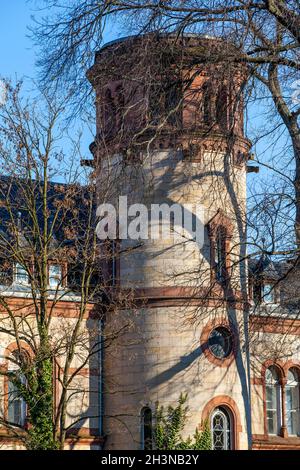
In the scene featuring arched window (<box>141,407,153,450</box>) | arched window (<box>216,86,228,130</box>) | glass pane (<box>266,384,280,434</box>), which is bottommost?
arched window (<box>141,407,153,450</box>)

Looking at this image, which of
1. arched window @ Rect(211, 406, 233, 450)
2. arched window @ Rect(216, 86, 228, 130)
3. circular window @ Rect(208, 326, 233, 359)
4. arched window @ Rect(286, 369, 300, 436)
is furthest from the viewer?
arched window @ Rect(286, 369, 300, 436)

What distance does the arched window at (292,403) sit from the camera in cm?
3388

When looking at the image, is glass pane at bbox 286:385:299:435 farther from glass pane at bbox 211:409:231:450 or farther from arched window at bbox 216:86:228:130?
arched window at bbox 216:86:228:130

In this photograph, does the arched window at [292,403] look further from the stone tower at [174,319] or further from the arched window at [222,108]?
the arched window at [222,108]

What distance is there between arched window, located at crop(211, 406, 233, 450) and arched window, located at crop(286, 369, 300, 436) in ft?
14.5

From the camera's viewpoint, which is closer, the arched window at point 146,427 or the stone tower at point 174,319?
the stone tower at point 174,319

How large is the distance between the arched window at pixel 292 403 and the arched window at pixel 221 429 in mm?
4422

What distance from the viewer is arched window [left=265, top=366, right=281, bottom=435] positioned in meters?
33.5

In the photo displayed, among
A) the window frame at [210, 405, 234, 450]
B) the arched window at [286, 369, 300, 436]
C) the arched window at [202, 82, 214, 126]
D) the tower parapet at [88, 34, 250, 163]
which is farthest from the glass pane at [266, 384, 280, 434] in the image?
the tower parapet at [88, 34, 250, 163]

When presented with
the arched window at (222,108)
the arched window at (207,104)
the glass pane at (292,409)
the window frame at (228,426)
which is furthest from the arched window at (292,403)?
the arched window at (222,108)

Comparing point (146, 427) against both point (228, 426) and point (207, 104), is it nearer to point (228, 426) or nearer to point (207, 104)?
point (228, 426)

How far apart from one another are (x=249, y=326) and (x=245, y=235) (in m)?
9.67

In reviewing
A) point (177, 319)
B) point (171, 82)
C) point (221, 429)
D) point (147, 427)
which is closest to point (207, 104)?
point (171, 82)
